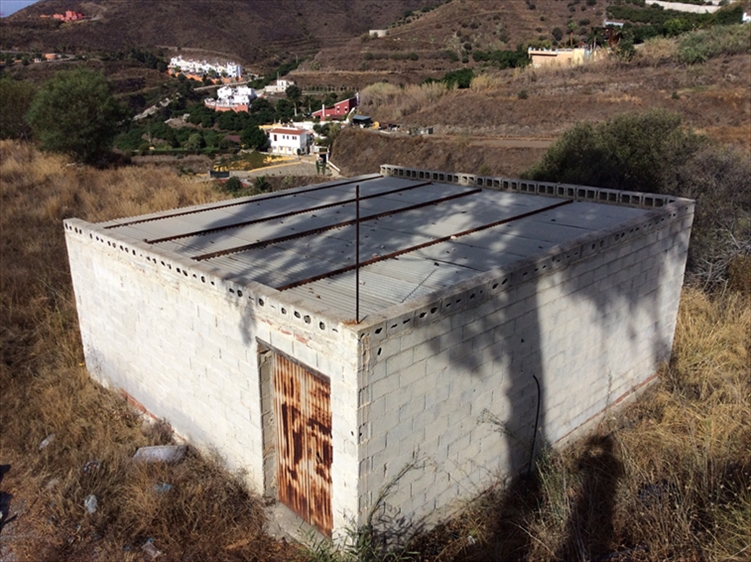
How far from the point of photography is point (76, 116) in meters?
17.7

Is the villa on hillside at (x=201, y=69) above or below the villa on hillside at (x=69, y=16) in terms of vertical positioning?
below

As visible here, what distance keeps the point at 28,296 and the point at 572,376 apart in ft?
28.6

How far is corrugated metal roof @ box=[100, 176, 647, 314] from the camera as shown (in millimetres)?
5441

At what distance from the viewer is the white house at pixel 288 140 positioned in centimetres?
5159

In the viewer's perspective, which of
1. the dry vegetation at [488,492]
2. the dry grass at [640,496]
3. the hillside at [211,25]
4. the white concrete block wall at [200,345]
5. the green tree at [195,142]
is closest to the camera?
the white concrete block wall at [200,345]

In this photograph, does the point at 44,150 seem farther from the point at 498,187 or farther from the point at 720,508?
the point at 720,508

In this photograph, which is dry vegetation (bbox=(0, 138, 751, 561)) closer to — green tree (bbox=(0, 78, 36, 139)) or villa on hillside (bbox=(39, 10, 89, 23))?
green tree (bbox=(0, 78, 36, 139))

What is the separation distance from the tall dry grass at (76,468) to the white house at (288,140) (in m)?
41.5

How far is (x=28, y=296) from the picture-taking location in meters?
10.0

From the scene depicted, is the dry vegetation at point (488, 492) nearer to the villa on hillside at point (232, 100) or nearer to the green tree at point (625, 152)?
the green tree at point (625, 152)

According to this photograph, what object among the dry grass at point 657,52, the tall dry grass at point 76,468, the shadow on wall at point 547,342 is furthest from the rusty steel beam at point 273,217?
the dry grass at point 657,52

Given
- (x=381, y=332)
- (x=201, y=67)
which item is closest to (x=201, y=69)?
(x=201, y=67)

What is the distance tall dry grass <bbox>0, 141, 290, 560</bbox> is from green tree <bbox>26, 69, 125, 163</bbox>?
7512 millimetres

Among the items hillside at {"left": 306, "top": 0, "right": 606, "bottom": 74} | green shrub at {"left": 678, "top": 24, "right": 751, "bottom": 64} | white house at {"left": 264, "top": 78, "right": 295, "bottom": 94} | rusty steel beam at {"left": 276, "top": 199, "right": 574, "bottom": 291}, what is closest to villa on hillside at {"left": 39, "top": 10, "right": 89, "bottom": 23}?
white house at {"left": 264, "top": 78, "right": 295, "bottom": 94}
